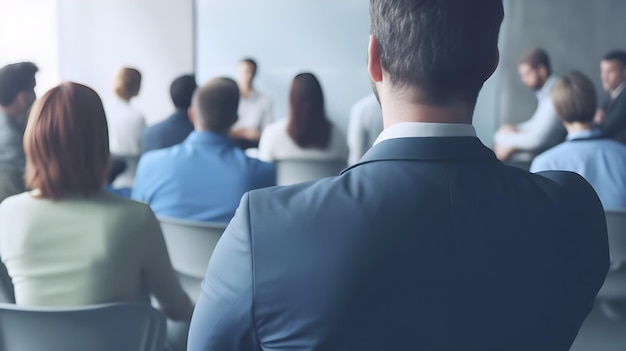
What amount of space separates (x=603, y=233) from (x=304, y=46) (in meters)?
6.57

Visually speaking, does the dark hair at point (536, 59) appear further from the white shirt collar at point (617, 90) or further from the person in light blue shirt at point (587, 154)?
the person in light blue shirt at point (587, 154)

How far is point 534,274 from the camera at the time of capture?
858mm

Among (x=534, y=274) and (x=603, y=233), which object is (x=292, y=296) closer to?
(x=534, y=274)

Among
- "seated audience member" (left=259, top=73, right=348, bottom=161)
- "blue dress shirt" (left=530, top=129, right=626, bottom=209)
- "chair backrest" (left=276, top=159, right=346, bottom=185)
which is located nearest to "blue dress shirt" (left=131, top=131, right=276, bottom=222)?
"chair backrest" (left=276, top=159, right=346, bottom=185)

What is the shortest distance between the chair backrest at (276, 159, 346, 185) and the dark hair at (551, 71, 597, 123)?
111 centimetres

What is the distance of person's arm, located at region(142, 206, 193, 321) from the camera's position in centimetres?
193

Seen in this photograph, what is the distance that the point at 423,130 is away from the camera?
34.2 inches

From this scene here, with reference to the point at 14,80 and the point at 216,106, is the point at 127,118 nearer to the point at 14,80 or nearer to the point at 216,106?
the point at 14,80

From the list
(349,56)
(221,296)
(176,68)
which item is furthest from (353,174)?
(176,68)

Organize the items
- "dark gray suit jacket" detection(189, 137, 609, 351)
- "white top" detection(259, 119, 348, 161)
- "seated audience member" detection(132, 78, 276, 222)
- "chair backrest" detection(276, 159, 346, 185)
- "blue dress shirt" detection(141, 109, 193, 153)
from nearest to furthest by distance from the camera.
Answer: "dark gray suit jacket" detection(189, 137, 609, 351) → "seated audience member" detection(132, 78, 276, 222) → "chair backrest" detection(276, 159, 346, 185) → "blue dress shirt" detection(141, 109, 193, 153) → "white top" detection(259, 119, 348, 161)

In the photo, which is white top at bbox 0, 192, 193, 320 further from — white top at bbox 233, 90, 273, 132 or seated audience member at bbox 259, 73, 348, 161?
white top at bbox 233, 90, 273, 132

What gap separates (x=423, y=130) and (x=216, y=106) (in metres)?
2.31

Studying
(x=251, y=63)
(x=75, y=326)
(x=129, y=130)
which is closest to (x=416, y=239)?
(x=75, y=326)

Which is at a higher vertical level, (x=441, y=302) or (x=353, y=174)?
(x=353, y=174)
